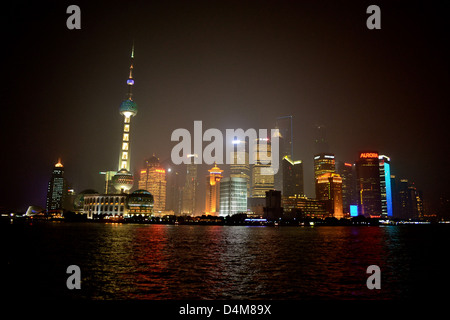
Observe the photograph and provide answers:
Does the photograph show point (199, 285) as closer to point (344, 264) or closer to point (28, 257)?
point (344, 264)

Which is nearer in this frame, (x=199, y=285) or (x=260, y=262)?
(x=199, y=285)

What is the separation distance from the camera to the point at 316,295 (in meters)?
29.0

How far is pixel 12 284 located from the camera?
32750 millimetres

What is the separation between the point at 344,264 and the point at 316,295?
20.7 meters
